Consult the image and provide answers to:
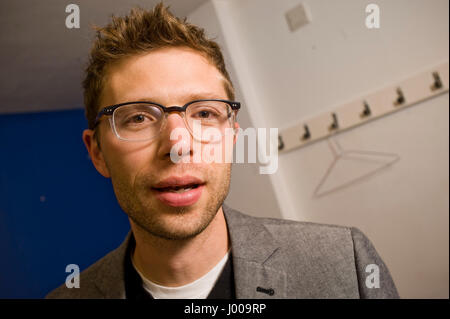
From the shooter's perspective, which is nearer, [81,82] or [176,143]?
[176,143]

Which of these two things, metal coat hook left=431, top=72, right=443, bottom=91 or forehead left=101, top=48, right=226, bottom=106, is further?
metal coat hook left=431, top=72, right=443, bottom=91

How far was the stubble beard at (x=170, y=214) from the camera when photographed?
0.49m

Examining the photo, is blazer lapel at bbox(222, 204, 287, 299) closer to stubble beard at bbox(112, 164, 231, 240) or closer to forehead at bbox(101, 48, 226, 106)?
stubble beard at bbox(112, 164, 231, 240)

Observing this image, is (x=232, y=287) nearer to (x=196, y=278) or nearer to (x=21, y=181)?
(x=196, y=278)

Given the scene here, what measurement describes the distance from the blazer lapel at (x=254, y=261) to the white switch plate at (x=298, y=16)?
0.56 metres

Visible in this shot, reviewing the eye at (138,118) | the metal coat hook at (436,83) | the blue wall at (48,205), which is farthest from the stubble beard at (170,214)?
the metal coat hook at (436,83)

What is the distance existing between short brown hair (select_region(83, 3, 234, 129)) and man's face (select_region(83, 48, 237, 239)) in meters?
0.02

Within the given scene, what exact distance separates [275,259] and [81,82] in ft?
2.05

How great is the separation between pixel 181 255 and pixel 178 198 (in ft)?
0.52

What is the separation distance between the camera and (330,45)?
2.68 ft

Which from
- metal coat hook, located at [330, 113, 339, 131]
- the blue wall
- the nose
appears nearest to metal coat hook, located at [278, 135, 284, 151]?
metal coat hook, located at [330, 113, 339, 131]

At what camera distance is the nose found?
499mm

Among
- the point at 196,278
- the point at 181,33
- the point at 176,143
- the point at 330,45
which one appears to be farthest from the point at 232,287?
the point at 330,45

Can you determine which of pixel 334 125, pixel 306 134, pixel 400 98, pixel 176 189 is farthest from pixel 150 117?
pixel 400 98
